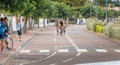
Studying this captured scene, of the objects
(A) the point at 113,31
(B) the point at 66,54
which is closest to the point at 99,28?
(A) the point at 113,31

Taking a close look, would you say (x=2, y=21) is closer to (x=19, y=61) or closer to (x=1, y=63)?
(x=19, y=61)

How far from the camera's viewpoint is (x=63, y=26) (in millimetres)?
51688

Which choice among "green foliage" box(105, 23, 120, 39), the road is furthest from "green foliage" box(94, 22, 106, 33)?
the road

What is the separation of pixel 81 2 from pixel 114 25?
9879cm

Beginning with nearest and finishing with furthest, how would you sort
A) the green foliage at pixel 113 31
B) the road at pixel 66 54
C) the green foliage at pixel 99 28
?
the road at pixel 66 54 → the green foliage at pixel 113 31 → the green foliage at pixel 99 28

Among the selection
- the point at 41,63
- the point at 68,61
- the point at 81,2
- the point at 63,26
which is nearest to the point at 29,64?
the point at 41,63

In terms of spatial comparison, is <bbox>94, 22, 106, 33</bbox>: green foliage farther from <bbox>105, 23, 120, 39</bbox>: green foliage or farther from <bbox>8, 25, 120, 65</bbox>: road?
<bbox>8, 25, 120, 65</bbox>: road

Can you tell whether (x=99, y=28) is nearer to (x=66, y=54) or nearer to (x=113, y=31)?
(x=113, y=31)

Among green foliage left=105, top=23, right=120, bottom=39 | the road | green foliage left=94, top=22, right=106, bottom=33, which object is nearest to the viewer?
the road

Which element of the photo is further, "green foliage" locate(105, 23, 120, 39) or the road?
"green foliage" locate(105, 23, 120, 39)

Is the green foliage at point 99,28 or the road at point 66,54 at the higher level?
the road at point 66,54

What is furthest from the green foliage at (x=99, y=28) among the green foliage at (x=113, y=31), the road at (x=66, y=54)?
the road at (x=66, y=54)

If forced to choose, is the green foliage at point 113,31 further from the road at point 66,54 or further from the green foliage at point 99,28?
the green foliage at point 99,28

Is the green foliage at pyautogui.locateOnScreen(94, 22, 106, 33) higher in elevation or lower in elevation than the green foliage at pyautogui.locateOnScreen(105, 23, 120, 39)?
lower
